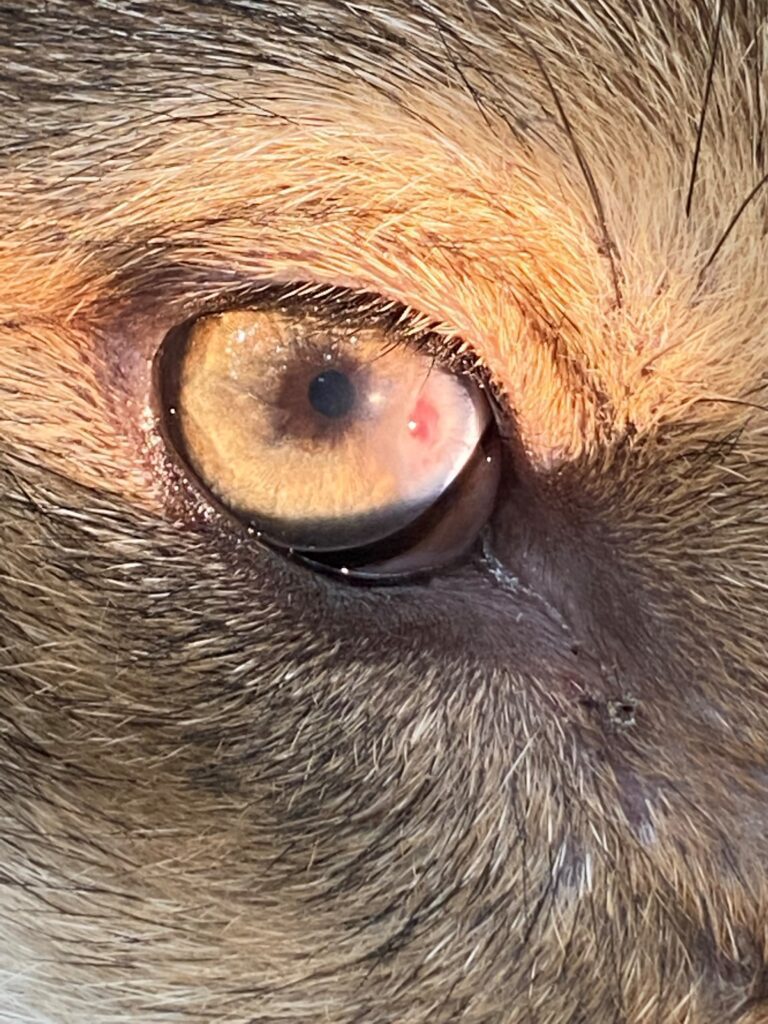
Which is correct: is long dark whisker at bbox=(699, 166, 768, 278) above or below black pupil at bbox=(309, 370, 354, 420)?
above

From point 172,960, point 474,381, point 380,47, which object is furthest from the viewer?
point 172,960

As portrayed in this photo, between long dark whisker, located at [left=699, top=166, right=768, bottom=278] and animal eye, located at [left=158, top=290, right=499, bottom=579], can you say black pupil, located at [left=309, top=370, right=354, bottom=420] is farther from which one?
long dark whisker, located at [left=699, top=166, right=768, bottom=278]

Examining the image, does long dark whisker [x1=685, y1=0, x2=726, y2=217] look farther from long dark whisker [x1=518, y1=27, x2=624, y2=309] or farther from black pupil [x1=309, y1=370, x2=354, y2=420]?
black pupil [x1=309, y1=370, x2=354, y2=420]

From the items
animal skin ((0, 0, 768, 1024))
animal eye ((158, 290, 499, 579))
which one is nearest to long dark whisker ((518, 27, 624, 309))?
animal skin ((0, 0, 768, 1024))

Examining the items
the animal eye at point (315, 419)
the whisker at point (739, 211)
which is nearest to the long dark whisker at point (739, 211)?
the whisker at point (739, 211)

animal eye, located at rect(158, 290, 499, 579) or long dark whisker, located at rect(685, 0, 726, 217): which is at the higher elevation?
long dark whisker, located at rect(685, 0, 726, 217)

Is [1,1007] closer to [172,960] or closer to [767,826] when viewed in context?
[172,960]

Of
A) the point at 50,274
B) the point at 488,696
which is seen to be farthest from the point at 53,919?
the point at 50,274
